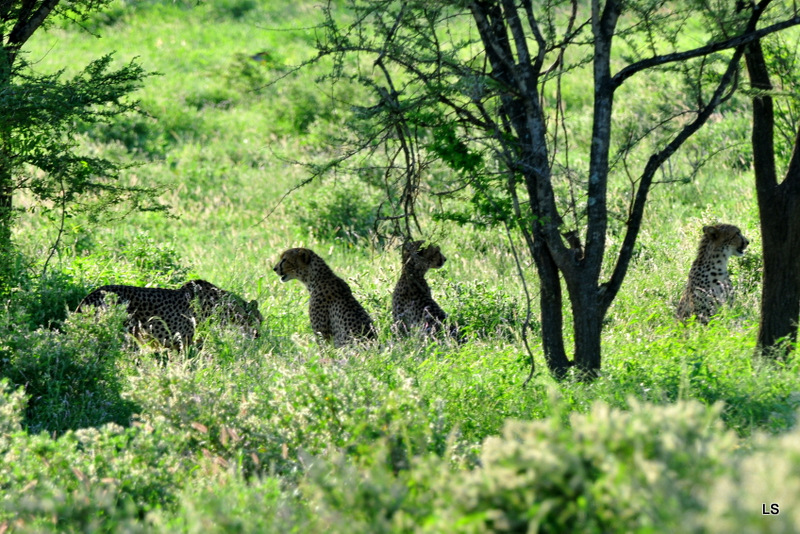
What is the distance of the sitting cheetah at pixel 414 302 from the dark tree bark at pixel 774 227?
106 inches

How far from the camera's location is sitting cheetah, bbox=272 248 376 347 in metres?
8.77

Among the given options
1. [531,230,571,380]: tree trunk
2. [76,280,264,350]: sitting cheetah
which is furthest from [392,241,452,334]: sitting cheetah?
[531,230,571,380]: tree trunk

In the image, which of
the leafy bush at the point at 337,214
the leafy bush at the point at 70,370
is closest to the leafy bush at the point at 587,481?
the leafy bush at the point at 70,370

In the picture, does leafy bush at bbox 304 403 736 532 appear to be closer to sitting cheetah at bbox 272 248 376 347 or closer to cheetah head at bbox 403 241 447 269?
sitting cheetah at bbox 272 248 376 347

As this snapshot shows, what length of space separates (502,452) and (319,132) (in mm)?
14923

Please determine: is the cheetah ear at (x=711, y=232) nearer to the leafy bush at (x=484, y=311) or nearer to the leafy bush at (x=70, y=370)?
the leafy bush at (x=484, y=311)

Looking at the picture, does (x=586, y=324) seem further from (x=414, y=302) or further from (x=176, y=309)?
(x=176, y=309)

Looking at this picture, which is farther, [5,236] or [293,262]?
[293,262]

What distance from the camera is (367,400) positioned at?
541cm

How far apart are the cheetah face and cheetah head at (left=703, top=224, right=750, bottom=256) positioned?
3722mm

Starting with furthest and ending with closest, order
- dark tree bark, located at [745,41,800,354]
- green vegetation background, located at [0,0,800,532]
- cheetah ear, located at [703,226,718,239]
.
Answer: cheetah ear, located at [703,226,718,239] → dark tree bark, located at [745,41,800,354] → green vegetation background, located at [0,0,800,532]

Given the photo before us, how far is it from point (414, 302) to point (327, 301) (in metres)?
0.82

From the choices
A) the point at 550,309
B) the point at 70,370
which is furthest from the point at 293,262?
the point at 550,309

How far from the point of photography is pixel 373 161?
15844mm
